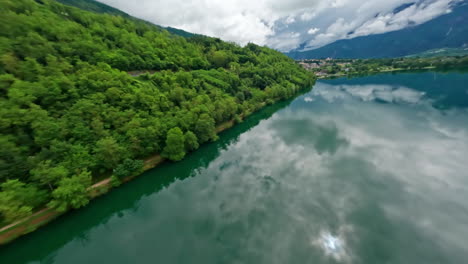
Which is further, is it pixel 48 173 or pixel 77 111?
pixel 77 111

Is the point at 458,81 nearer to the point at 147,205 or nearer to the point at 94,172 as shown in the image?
the point at 147,205

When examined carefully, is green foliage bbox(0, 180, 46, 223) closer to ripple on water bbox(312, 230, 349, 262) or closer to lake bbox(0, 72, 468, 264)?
lake bbox(0, 72, 468, 264)

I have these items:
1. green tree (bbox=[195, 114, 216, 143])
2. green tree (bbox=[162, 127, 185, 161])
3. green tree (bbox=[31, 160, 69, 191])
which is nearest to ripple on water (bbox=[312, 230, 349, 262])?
green tree (bbox=[162, 127, 185, 161])

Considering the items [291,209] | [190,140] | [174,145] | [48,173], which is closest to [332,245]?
[291,209]

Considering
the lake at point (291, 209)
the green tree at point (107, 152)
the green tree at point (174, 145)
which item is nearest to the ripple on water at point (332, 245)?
the lake at point (291, 209)

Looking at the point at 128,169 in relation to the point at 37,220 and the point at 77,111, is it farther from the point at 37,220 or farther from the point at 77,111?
the point at 77,111

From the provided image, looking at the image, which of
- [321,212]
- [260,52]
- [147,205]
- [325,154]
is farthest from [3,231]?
[260,52]
